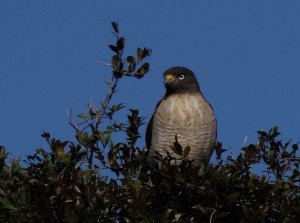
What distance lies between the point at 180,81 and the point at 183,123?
0.81m

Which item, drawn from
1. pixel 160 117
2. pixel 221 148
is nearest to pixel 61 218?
pixel 221 148

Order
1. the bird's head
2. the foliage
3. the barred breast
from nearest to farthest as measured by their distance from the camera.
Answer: the foliage, the barred breast, the bird's head

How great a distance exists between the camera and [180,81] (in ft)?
35.2

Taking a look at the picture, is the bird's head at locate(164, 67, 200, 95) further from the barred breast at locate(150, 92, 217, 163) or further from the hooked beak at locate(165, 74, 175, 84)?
the barred breast at locate(150, 92, 217, 163)

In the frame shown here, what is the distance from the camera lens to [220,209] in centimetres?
747

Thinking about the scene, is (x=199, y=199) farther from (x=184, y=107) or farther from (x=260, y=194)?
(x=184, y=107)

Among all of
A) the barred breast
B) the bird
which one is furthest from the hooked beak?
the barred breast

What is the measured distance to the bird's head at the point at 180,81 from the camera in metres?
10.7

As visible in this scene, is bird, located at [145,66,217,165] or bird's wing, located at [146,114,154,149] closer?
bird, located at [145,66,217,165]

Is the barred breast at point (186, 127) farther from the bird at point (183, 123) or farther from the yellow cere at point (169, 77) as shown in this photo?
the yellow cere at point (169, 77)

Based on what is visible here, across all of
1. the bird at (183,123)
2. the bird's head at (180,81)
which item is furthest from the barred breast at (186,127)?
the bird's head at (180,81)

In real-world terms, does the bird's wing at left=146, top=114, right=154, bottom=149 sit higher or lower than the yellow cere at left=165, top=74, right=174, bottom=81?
lower

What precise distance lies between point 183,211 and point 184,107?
2780 millimetres

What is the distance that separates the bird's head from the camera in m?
10.7
